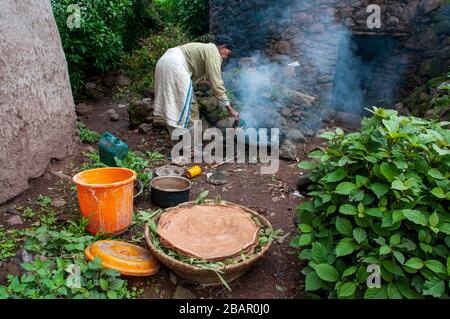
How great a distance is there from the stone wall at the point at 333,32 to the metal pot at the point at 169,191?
428 cm

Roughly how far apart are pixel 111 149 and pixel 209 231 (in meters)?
1.80

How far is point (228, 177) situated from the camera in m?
4.79

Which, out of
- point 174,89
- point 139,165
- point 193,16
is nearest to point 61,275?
point 139,165

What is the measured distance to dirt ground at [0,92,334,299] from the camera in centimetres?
282

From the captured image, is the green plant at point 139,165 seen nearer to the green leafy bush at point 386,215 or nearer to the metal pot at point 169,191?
the metal pot at point 169,191

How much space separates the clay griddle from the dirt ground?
0.96 feet

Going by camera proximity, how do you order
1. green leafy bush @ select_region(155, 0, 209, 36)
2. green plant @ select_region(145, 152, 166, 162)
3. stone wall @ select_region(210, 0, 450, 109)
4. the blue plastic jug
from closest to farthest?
the blue plastic jug, green plant @ select_region(145, 152, 166, 162), stone wall @ select_region(210, 0, 450, 109), green leafy bush @ select_region(155, 0, 209, 36)

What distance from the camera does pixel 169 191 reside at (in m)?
3.76

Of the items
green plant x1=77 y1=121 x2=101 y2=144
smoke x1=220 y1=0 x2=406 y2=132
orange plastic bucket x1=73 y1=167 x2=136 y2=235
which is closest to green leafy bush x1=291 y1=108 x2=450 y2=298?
orange plastic bucket x1=73 y1=167 x2=136 y2=235

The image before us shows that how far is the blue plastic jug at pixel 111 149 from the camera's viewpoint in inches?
164

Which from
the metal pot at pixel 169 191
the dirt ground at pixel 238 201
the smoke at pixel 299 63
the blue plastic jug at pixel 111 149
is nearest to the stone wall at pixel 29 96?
the dirt ground at pixel 238 201

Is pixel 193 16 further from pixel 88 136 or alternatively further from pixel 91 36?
pixel 88 136

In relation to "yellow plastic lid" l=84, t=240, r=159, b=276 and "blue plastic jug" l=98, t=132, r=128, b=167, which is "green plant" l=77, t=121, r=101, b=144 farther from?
"yellow plastic lid" l=84, t=240, r=159, b=276
